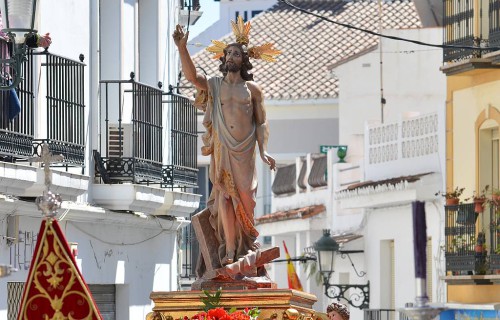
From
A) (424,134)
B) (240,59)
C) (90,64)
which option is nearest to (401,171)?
(424,134)

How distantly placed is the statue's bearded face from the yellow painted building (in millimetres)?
14010

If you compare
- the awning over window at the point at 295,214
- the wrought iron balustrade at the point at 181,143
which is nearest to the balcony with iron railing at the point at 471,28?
the wrought iron balustrade at the point at 181,143

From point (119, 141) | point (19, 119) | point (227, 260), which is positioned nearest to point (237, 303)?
point (227, 260)

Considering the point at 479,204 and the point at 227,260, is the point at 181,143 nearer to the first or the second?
the point at 479,204

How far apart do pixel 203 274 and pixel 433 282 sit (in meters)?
19.0

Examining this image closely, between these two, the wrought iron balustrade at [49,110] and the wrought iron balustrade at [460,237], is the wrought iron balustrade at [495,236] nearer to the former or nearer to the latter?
the wrought iron balustrade at [460,237]

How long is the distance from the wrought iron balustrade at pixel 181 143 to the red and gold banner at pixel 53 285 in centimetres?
1125

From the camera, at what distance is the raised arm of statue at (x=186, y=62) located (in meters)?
12.8

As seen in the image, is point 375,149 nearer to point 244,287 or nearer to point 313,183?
point 313,183

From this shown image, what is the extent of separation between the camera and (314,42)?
49.4 m

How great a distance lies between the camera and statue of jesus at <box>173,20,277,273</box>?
13141mm

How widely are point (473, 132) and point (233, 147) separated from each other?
16739mm

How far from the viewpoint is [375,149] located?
3462 cm

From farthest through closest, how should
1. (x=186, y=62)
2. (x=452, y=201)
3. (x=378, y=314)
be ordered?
(x=378, y=314) < (x=452, y=201) < (x=186, y=62)
